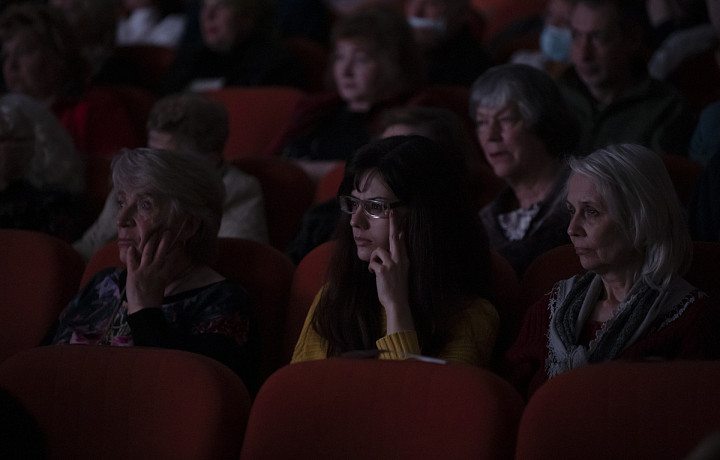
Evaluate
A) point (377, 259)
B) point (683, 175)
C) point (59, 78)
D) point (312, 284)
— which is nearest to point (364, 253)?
point (377, 259)

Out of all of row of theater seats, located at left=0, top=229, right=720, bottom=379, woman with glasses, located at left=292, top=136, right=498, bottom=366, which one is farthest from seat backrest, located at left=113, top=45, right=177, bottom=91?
woman with glasses, located at left=292, top=136, right=498, bottom=366

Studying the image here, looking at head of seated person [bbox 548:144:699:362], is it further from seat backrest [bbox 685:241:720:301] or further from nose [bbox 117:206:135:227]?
nose [bbox 117:206:135:227]

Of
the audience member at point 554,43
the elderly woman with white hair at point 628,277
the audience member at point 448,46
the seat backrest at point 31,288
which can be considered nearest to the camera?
the elderly woman with white hair at point 628,277

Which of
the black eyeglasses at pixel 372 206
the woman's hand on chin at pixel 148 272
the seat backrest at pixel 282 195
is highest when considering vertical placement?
the black eyeglasses at pixel 372 206

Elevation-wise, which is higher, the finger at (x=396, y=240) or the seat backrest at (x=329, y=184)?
the finger at (x=396, y=240)

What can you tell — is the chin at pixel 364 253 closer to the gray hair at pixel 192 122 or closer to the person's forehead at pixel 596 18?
the gray hair at pixel 192 122

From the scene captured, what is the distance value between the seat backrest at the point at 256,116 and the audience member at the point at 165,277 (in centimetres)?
124

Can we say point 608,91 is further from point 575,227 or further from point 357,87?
point 575,227

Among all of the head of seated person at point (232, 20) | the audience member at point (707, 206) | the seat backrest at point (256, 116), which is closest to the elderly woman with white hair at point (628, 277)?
the audience member at point (707, 206)

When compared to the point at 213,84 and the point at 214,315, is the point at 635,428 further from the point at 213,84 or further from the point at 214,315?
the point at 213,84

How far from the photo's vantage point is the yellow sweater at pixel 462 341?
5.53 ft

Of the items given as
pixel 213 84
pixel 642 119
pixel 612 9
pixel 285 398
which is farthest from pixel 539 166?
pixel 213 84

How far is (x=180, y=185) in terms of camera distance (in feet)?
6.55

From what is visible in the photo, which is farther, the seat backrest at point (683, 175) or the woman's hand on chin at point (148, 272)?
the seat backrest at point (683, 175)
